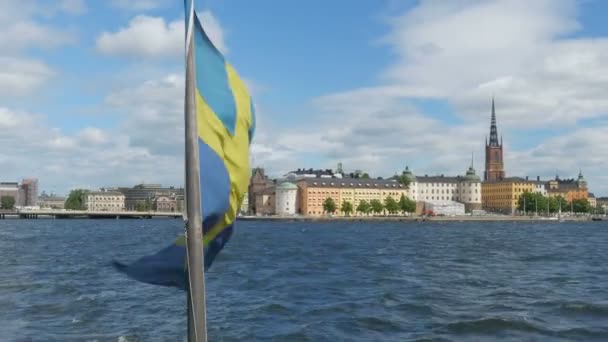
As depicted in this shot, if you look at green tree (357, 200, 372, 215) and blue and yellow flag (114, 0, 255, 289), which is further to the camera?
green tree (357, 200, 372, 215)

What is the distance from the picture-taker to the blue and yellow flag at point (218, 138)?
5668mm

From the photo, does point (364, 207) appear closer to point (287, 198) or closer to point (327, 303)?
point (287, 198)

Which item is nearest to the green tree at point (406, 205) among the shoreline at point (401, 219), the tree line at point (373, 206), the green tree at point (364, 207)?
the tree line at point (373, 206)

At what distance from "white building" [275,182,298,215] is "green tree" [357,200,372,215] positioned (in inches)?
732

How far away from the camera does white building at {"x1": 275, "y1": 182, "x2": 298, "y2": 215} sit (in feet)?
636

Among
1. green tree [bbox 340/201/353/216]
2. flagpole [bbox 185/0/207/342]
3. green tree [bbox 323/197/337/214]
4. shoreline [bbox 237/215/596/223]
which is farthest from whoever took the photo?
green tree [bbox 340/201/353/216]

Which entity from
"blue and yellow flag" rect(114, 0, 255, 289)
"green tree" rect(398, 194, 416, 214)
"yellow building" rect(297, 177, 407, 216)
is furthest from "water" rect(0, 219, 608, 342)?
"yellow building" rect(297, 177, 407, 216)

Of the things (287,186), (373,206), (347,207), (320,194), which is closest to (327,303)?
(347,207)

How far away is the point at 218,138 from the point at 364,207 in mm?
183164

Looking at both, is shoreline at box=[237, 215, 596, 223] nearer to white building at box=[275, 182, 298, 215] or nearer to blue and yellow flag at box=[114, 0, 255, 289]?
white building at box=[275, 182, 298, 215]

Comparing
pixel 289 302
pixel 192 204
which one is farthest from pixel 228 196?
pixel 289 302

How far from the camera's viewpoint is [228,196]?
584cm

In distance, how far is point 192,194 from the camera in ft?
17.9

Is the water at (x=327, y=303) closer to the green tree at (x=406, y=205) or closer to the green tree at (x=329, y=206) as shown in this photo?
the green tree at (x=329, y=206)
